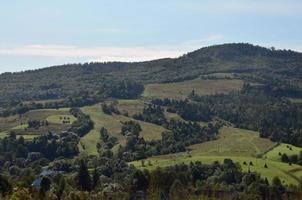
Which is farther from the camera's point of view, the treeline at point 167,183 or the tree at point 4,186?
the treeline at point 167,183

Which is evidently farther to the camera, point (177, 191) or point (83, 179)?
point (83, 179)

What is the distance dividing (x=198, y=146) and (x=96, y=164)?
4628 centimetres

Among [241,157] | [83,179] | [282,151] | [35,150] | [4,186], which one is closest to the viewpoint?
[4,186]

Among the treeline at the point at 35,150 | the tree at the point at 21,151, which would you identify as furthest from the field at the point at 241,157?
the tree at the point at 21,151

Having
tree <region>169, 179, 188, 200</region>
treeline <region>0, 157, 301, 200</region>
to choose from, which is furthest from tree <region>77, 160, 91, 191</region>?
tree <region>169, 179, 188, 200</region>

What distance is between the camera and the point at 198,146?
7662 inches

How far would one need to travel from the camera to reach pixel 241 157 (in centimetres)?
16675

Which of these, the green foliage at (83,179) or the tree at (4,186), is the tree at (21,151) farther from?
the tree at (4,186)

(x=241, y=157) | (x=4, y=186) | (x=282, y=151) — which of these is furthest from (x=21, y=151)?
(x=282, y=151)

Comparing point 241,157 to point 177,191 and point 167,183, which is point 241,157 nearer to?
point 167,183

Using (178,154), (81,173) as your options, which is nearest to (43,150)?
(178,154)

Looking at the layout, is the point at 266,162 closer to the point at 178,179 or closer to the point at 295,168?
the point at 295,168

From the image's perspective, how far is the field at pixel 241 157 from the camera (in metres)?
149

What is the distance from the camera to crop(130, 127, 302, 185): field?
489 feet
